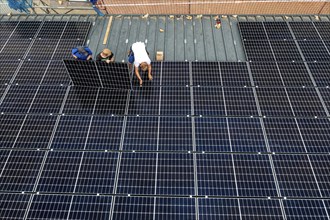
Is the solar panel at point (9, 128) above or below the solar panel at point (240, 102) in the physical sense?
below

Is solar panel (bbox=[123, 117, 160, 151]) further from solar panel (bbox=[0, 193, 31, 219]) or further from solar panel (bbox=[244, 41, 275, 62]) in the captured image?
solar panel (bbox=[244, 41, 275, 62])

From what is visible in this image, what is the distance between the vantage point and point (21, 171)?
1162cm

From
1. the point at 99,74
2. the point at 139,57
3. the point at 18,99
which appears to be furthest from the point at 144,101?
the point at 18,99

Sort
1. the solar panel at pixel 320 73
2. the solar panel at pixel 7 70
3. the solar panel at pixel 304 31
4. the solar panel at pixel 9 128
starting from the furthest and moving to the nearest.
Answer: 1. the solar panel at pixel 304 31
2. the solar panel at pixel 7 70
3. the solar panel at pixel 320 73
4. the solar panel at pixel 9 128

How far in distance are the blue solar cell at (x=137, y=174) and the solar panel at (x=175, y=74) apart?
4.47 m

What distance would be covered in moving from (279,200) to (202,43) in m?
10.3

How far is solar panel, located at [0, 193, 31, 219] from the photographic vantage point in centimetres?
1055

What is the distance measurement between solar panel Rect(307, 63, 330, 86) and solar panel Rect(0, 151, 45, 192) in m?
15.1

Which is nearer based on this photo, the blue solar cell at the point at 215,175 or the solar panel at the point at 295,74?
the blue solar cell at the point at 215,175

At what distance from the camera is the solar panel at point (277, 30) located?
648 inches

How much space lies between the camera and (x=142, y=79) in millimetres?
14477

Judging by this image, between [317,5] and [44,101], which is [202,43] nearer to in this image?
[44,101]

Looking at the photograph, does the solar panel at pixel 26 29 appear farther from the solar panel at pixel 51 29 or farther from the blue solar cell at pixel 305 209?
the blue solar cell at pixel 305 209

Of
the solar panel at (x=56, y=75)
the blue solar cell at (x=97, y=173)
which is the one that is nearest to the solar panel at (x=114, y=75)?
the solar panel at (x=56, y=75)
